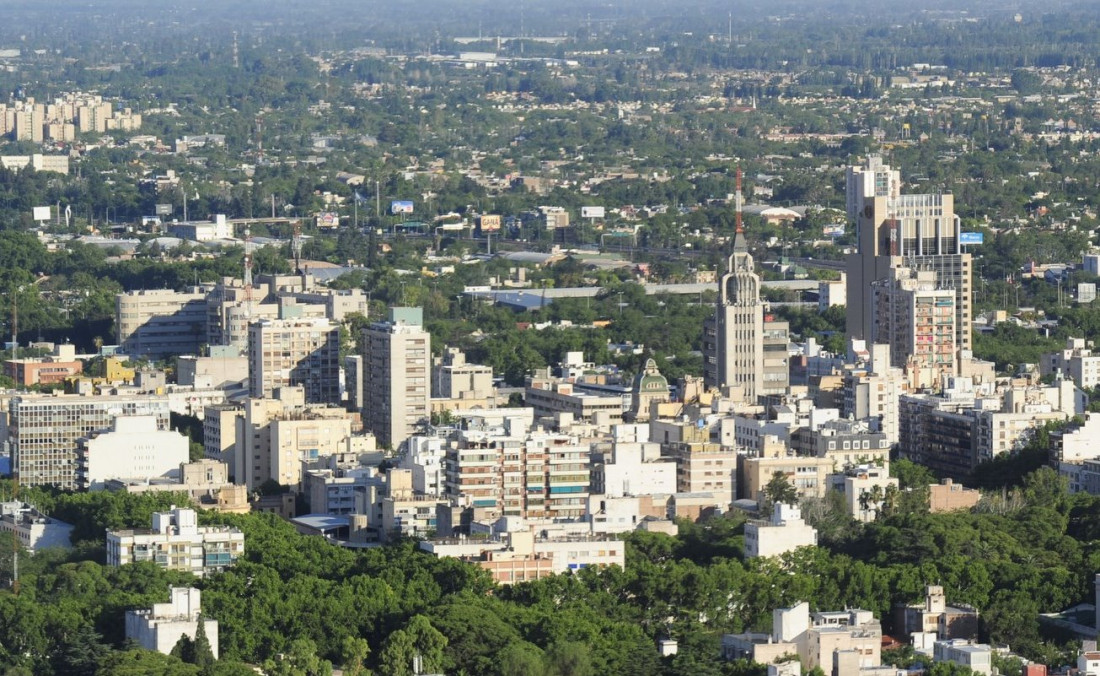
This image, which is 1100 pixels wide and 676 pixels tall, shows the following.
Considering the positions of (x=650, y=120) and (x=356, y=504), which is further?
(x=650, y=120)

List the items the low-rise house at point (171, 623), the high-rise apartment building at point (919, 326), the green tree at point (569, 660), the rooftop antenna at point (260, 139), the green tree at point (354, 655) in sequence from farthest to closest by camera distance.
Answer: the rooftop antenna at point (260, 139)
the high-rise apartment building at point (919, 326)
the low-rise house at point (171, 623)
the green tree at point (354, 655)
the green tree at point (569, 660)

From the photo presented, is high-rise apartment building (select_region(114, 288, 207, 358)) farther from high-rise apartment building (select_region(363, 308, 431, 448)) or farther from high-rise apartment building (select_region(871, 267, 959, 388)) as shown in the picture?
high-rise apartment building (select_region(871, 267, 959, 388))

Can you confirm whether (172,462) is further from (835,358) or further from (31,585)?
(835,358)

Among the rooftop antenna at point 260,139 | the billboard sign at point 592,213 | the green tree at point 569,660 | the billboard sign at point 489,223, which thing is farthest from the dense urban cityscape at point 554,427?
the rooftop antenna at point 260,139

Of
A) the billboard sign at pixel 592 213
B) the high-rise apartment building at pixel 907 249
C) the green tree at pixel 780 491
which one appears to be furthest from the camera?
the billboard sign at pixel 592 213

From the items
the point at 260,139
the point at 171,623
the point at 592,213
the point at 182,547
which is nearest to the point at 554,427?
the point at 182,547

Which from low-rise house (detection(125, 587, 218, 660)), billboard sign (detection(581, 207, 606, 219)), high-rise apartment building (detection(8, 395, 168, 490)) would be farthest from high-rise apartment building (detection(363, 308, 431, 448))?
billboard sign (detection(581, 207, 606, 219))

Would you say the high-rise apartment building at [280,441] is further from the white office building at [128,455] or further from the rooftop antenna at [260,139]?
the rooftop antenna at [260,139]

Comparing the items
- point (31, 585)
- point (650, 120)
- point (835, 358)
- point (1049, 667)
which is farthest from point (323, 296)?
point (650, 120)
